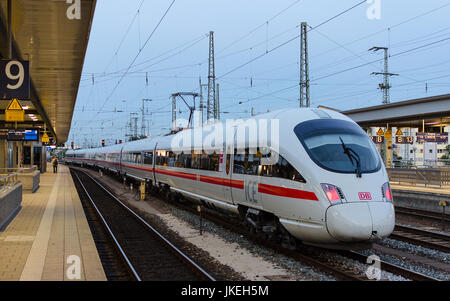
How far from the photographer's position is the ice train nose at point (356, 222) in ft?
23.1

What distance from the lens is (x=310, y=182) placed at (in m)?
7.51

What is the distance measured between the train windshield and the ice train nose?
71cm

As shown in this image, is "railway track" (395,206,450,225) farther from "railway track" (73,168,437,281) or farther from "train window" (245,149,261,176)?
"train window" (245,149,261,176)

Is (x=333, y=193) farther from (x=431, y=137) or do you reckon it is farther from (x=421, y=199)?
(x=431, y=137)

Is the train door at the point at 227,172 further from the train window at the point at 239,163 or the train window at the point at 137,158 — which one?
the train window at the point at 137,158

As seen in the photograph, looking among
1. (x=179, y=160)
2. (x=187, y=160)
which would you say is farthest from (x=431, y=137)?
(x=187, y=160)

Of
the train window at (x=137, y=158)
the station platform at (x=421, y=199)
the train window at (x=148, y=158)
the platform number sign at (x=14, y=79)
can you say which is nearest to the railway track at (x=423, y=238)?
the station platform at (x=421, y=199)

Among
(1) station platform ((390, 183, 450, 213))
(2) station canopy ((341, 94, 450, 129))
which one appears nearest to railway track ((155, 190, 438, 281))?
(1) station platform ((390, 183, 450, 213))

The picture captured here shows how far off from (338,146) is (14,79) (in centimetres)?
698

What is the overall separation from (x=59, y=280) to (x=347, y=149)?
5.43 meters
